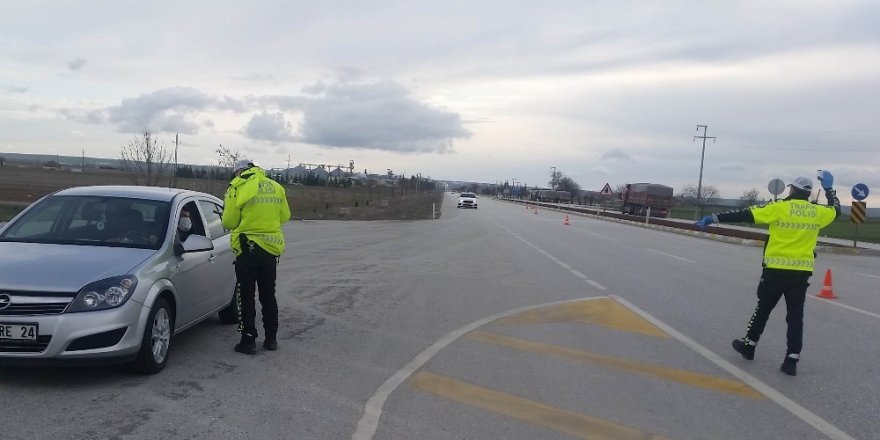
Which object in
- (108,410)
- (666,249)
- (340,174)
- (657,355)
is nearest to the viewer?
(108,410)

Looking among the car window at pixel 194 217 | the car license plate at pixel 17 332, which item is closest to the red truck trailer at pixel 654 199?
the car window at pixel 194 217

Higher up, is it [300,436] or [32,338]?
[32,338]

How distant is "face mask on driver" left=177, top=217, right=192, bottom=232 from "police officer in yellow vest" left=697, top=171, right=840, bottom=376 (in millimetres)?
5333

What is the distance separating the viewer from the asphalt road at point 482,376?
5.14 meters

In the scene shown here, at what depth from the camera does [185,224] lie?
725 centimetres

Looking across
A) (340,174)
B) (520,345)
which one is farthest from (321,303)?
(340,174)

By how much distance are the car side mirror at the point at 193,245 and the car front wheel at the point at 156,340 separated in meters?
0.55

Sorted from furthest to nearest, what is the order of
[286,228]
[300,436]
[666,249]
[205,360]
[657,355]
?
[286,228] < [666,249] < [657,355] < [205,360] < [300,436]

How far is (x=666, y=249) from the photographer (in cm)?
2492

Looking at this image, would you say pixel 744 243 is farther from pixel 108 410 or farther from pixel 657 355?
pixel 108 410

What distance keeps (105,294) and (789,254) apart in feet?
20.6

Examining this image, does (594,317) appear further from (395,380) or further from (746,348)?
(395,380)

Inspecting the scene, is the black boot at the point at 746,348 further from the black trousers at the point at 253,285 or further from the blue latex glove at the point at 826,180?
the black trousers at the point at 253,285

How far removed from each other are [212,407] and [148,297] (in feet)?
3.83
